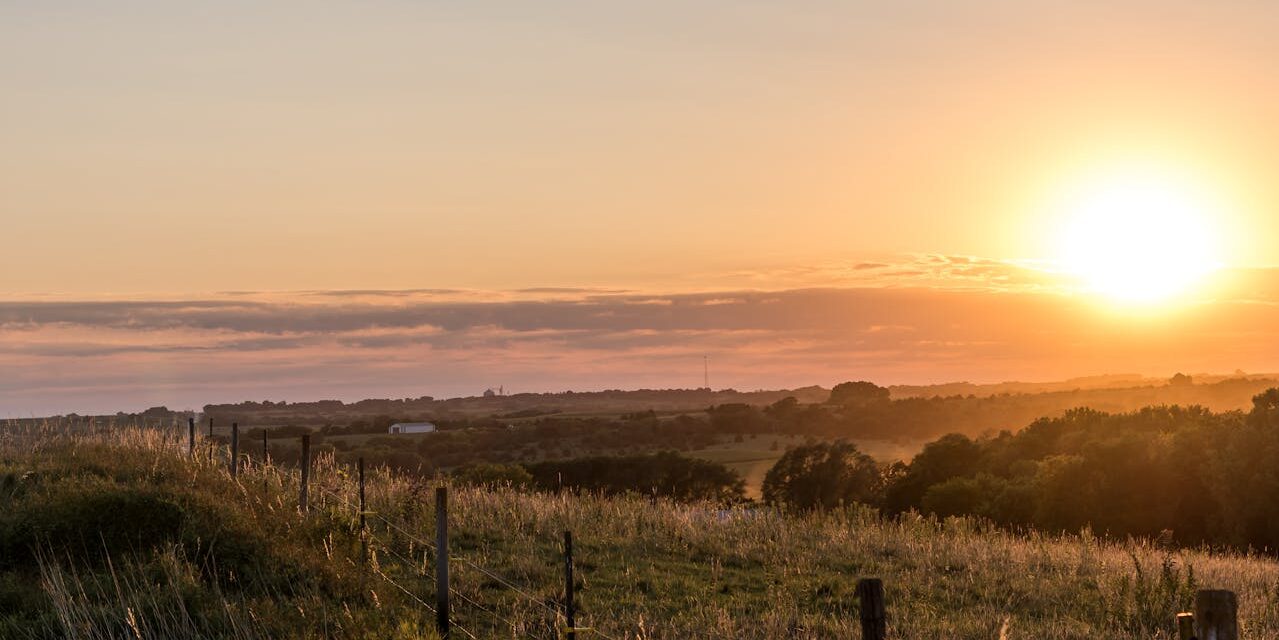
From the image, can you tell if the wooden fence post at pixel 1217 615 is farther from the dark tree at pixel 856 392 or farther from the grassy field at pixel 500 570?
the dark tree at pixel 856 392

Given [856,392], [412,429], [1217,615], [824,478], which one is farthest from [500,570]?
[856,392]

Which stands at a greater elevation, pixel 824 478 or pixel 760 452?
pixel 824 478

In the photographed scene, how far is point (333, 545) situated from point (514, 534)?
5.61m

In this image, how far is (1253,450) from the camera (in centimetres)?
4325

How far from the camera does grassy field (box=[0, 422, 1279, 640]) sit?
15.4 m

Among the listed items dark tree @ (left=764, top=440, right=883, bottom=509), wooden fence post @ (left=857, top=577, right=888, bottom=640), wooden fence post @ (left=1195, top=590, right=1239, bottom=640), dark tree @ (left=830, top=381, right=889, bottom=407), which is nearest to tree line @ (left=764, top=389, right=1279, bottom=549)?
dark tree @ (left=764, top=440, right=883, bottom=509)

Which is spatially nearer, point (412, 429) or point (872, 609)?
point (872, 609)

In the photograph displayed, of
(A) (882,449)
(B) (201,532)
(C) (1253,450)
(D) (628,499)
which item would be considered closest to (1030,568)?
(D) (628,499)

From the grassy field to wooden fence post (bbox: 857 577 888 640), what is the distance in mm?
5425

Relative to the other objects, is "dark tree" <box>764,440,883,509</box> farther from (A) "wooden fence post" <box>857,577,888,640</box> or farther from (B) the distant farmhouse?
(A) "wooden fence post" <box>857,577,888,640</box>

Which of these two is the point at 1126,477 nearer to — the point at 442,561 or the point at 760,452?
the point at 442,561

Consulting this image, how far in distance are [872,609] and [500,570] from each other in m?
12.8

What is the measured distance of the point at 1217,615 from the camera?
7129 millimetres

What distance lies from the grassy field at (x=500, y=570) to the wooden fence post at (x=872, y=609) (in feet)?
17.8
